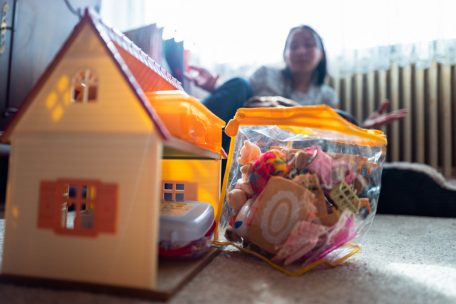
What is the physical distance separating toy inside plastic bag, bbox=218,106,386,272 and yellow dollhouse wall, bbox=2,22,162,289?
0.25m

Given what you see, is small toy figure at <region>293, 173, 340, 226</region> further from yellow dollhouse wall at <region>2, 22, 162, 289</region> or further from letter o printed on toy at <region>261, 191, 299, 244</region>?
yellow dollhouse wall at <region>2, 22, 162, 289</region>

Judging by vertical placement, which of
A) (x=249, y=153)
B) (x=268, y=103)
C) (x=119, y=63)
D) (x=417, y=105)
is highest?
(x=417, y=105)

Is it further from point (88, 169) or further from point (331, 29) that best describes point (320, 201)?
point (331, 29)

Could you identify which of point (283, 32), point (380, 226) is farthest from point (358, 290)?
point (283, 32)

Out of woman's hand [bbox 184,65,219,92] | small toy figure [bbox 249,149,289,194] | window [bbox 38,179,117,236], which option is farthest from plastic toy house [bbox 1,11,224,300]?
woman's hand [bbox 184,65,219,92]

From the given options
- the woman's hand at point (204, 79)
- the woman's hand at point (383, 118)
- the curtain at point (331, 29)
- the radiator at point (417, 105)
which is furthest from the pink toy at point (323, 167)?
the radiator at point (417, 105)

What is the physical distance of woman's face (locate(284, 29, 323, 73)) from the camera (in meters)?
1.85

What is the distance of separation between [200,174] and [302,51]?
1.29 metres

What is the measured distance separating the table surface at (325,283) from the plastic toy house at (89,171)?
4 cm

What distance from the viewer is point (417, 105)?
6.71ft

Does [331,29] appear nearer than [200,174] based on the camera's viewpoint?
No

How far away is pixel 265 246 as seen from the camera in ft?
2.10

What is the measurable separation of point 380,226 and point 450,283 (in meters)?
0.58

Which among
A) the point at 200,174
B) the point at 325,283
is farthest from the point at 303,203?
the point at 200,174
